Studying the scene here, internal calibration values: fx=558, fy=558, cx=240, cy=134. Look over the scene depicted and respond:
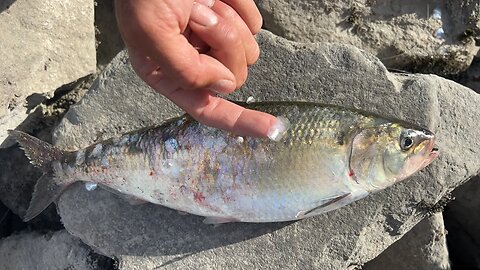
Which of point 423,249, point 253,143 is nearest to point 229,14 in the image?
point 253,143

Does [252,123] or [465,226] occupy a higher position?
[252,123]

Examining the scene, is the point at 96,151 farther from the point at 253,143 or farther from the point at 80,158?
the point at 253,143

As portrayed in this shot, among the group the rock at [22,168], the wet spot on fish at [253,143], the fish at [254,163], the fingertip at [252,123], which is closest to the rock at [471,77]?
the fish at [254,163]

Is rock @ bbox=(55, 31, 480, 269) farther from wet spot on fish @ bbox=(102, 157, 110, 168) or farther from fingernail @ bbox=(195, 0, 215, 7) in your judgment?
fingernail @ bbox=(195, 0, 215, 7)

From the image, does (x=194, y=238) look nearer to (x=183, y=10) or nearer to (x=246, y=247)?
(x=246, y=247)

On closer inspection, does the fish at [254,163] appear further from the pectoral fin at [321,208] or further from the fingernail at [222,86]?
the fingernail at [222,86]

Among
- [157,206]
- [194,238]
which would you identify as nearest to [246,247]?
[194,238]

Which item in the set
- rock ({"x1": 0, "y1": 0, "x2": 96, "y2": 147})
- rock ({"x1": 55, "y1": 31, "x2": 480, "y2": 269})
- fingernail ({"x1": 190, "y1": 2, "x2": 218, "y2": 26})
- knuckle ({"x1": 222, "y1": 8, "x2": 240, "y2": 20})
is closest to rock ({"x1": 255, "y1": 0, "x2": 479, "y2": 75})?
rock ({"x1": 55, "y1": 31, "x2": 480, "y2": 269})
